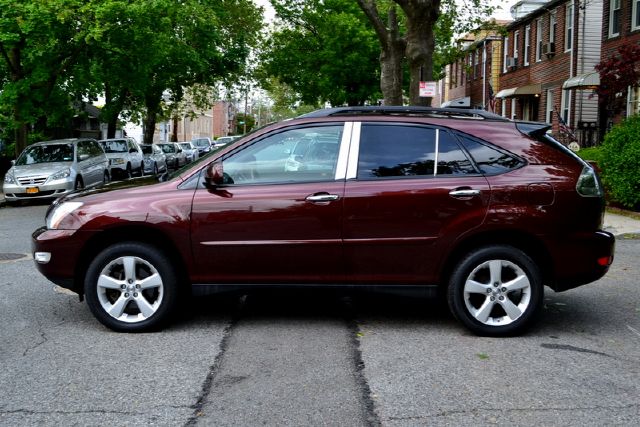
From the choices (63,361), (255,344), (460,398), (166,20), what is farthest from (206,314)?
(166,20)

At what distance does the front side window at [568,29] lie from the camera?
29.0m

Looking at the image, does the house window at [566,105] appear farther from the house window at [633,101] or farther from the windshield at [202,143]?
the windshield at [202,143]

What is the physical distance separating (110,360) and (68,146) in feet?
51.5

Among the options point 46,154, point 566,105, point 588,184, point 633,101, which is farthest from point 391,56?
point 588,184

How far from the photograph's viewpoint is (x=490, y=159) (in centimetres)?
581

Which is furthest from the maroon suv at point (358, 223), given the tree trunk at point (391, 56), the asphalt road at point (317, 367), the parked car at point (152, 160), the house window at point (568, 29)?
the house window at point (568, 29)

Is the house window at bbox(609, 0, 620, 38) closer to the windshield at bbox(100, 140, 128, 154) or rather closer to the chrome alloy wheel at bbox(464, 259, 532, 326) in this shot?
the windshield at bbox(100, 140, 128, 154)

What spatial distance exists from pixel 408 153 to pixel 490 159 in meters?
0.64

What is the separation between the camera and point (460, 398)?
14.4 feet

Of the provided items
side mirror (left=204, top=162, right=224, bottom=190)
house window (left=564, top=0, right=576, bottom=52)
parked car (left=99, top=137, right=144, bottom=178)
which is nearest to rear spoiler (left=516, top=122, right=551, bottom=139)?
side mirror (left=204, top=162, right=224, bottom=190)

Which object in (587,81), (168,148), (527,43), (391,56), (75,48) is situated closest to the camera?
(391,56)

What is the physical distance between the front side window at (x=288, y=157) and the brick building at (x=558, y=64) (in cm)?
2045

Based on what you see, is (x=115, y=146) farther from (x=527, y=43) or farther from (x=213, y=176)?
(x=213, y=176)

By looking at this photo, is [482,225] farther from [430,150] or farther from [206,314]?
[206,314]
